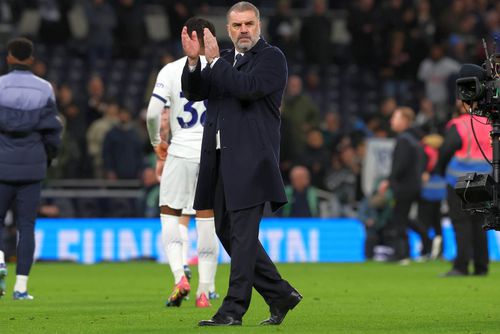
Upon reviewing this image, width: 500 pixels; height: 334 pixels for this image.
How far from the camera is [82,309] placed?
11758mm

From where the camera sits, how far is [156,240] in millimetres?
22484

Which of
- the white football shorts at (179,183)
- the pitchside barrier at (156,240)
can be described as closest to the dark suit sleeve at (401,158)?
the pitchside barrier at (156,240)

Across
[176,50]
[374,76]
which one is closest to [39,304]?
[176,50]

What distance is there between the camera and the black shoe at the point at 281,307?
959 cm

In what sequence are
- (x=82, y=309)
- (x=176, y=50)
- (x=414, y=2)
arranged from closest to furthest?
(x=82, y=309) < (x=176, y=50) < (x=414, y=2)

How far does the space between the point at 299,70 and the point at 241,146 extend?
20694mm

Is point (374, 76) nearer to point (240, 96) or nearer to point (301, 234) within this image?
point (301, 234)

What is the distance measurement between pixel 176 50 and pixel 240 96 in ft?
65.4

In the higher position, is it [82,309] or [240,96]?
[240,96]

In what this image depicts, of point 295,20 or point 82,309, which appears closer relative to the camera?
point 82,309

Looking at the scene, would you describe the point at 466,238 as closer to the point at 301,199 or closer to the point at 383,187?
the point at 383,187

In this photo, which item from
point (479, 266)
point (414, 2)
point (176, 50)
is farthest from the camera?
point (414, 2)

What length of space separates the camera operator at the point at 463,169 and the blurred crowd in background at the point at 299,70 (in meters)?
6.26

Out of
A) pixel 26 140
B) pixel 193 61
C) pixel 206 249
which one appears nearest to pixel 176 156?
pixel 206 249
